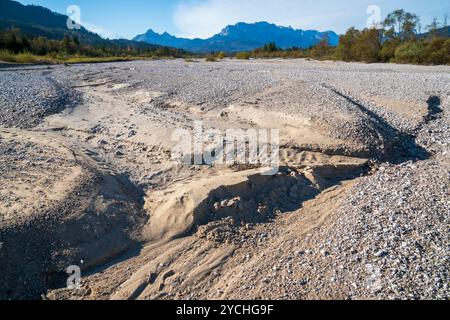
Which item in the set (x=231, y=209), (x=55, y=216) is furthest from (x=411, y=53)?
(x=55, y=216)

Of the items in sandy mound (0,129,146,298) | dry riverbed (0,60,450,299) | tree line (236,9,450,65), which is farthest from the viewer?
tree line (236,9,450,65)

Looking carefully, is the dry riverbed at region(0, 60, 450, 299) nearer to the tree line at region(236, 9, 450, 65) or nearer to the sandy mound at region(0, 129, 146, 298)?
the sandy mound at region(0, 129, 146, 298)

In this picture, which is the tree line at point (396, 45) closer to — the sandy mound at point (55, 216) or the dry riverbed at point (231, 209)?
the dry riverbed at point (231, 209)

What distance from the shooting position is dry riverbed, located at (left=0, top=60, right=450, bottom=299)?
4.15m

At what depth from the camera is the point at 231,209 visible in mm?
5508

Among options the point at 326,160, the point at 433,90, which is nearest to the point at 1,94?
the point at 326,160

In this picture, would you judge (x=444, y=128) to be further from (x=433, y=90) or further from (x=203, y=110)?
(x=203, y=110)

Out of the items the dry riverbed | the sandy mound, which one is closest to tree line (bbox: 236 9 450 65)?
the dry riverbed

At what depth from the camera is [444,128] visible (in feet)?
28.4

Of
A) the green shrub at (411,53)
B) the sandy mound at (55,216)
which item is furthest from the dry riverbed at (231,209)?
the green shrub at (411,53)

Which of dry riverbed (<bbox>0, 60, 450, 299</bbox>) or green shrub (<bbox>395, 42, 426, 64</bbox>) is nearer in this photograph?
dry riverbed (<bbox>0, 60, 450, 299</bbox>)

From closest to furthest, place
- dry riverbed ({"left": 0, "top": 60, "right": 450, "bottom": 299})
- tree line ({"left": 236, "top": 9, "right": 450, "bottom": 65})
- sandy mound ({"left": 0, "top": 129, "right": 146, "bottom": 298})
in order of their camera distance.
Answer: dry riverbed ({"left": 0, "top": 60, "right": 450, "bottom": 299}) < sandy mound ({"left": 0, "top": 129, "right": 146, "bottom": 298}) < tree line ({"left": 236, "top": 9, "right": 450, "bottom": 65})

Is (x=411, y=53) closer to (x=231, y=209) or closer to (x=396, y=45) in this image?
(x=396, y=45)
